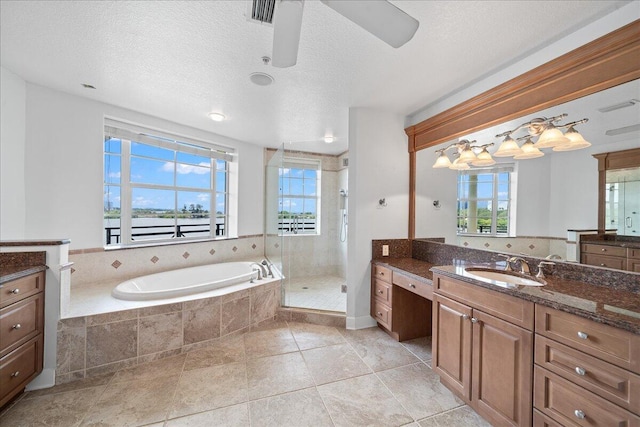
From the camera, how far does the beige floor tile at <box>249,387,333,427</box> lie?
5.11 feet

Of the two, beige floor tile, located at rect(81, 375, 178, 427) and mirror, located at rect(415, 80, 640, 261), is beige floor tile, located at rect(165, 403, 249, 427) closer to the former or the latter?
beige floor tile, located at rect(81, 375, 178, 427)

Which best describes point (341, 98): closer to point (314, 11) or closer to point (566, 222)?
point (314, 11)

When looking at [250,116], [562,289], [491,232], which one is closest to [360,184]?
[491,232]

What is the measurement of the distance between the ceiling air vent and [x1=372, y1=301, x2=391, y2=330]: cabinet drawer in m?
2.58

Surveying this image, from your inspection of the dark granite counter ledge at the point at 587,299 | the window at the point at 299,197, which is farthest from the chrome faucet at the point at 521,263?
the window at the point at 299,197

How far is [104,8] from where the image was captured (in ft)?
4.80

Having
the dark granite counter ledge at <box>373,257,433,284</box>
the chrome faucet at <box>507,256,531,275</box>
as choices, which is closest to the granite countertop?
the chrome faucet at <box>507,256,531,275</box>

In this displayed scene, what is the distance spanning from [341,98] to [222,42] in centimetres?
122

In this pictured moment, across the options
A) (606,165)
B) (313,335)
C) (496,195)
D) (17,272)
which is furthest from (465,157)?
(17,272)

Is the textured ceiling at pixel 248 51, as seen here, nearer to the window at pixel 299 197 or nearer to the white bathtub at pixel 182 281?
the window at pixel 299 197

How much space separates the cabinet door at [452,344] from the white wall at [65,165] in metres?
3.55

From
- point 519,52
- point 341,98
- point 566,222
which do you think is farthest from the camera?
point 341,98

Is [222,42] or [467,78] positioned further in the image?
[467,78]

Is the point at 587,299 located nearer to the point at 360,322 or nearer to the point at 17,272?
the point at 360,322
